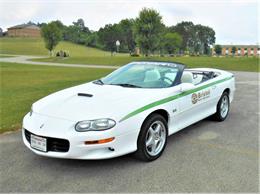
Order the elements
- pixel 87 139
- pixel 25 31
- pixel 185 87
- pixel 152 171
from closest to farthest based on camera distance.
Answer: pixel 87 139
pixel 152 171
pixel 185 87
pixel 25 31

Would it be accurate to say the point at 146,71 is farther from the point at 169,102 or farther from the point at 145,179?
the point at 145,179

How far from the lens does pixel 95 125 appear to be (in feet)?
9.78

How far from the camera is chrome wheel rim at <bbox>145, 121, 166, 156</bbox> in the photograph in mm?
3480

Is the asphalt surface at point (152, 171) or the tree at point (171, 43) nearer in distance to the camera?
the asphalt surface at point (152, 171)

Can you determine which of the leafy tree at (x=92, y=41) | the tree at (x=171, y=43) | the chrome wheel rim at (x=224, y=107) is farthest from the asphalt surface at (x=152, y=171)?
the leafy tree at (x=92, y=41)

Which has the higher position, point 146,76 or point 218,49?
point 218,49

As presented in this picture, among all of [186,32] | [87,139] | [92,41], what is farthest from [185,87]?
[186,32]

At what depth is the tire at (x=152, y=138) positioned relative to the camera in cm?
332

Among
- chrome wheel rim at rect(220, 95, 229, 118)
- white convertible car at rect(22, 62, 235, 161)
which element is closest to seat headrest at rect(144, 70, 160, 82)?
white convertible car at rect(22, 62, 235, 161)

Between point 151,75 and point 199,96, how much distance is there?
36.6 inches

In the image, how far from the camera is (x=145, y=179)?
299 cm

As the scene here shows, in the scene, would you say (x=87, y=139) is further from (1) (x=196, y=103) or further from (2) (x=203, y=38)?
(2) (x=203, y=38)

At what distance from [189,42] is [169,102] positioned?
125 metres

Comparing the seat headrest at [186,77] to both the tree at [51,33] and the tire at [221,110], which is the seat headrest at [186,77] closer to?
the tire at [221,110]
